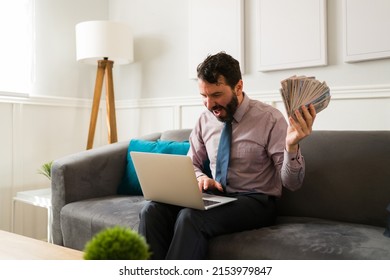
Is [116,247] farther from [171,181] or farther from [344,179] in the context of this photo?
[344,179]

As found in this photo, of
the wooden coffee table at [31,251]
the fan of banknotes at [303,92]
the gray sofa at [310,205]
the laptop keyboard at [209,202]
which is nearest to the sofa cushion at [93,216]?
the gray sofa at [310,205]

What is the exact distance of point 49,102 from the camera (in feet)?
9.43

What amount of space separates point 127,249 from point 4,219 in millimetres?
2391

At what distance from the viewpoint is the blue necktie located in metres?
1.65

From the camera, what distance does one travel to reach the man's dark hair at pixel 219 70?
63.6 inches

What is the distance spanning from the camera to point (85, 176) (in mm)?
2057

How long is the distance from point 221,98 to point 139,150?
2.46 ft

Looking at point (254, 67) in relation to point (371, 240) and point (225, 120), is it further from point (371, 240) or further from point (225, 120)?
point (371, 240)

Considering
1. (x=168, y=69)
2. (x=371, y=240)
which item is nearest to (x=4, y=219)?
(x=168, y=69)

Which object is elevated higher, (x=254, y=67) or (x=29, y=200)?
(x=254, y=67)

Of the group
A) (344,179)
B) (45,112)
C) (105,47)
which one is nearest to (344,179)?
(344,179)

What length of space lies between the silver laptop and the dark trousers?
4 centimetres

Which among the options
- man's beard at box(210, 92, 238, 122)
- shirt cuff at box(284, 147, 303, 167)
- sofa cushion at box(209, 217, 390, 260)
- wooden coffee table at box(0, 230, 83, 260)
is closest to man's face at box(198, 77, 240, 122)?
man's beard at box(210, 92, 238, 122)

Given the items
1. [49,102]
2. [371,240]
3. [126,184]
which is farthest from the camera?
[49,102]
